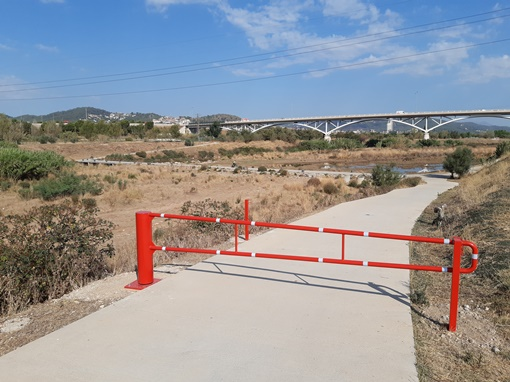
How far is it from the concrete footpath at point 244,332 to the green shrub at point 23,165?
98.2 ft

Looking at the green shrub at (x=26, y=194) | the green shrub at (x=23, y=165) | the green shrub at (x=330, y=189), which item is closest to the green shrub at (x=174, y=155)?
the green shrub at (x=23, y=165)

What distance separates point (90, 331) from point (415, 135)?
5375 inches

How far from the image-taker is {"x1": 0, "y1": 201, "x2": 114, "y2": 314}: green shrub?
671cm

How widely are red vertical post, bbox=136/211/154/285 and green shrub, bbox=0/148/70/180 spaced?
99.4 feet

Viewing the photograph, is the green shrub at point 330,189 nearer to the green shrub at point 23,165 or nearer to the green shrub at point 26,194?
the green shrub at point 26,194

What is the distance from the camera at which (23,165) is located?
112 feet

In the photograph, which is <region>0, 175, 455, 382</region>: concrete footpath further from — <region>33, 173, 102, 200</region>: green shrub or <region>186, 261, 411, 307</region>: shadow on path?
<region>33, 173, 102, 200</region>: green shrub

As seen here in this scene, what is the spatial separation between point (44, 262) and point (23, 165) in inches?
1193

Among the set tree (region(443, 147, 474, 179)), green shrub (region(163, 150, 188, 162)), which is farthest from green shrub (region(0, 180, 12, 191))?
green shrub (region(163, 150, 188, 162))

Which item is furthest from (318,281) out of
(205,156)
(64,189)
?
(205,156)

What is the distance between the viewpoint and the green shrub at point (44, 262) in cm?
671

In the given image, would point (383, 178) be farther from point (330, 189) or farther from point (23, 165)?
point (23, 165)

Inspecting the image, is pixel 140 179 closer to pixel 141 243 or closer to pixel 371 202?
pixel 371 202

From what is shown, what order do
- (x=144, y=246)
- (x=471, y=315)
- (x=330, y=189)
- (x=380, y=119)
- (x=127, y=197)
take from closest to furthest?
(x=471, y=315)
(x=144, y=246)
(x=330, y=189)
(x=127, y=197)
(x=380, y=119)
